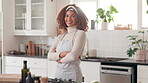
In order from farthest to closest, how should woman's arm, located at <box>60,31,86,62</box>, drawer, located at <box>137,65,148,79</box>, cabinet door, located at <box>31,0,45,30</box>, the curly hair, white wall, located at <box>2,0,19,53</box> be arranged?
white wall, located at <box>2,0,19,53</box>
cabinet door, located at <box>31,0,45,30</box>
drawer, located at <box>137,65,148,79</box>
the curly hair
woman's arm, located at <box>60,31,86,62</box>

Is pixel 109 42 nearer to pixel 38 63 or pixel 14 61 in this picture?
pixel 38 63

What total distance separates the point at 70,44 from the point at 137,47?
2.13m

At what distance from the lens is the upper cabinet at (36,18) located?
5641 millimetres

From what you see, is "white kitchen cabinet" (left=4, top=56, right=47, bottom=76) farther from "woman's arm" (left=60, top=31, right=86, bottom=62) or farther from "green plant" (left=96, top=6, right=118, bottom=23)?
"woman's arm" (left=60, top=31, right=86, bottom=62)

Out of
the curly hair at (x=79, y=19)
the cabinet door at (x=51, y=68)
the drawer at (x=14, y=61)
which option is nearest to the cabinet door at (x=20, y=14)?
the drawer at (x=14, y=61)

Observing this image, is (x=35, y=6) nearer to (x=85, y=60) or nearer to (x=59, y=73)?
(x=85, y=60)

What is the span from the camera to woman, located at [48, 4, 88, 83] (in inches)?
123

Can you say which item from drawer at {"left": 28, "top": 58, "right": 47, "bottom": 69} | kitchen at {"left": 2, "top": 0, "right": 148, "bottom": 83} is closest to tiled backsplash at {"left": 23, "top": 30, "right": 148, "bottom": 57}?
kitchen at {"left": 2, "top": 0, "right": 148, "bottom": 83}

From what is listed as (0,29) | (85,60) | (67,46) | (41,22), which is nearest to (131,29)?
(85,60)

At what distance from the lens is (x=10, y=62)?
5742 mm

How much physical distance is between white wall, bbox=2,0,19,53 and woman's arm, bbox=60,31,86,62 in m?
3.15

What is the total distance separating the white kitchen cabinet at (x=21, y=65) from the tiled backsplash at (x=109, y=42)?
1021 millimetres

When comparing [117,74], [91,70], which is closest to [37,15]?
[91,70]

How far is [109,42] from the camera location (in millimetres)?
5211
